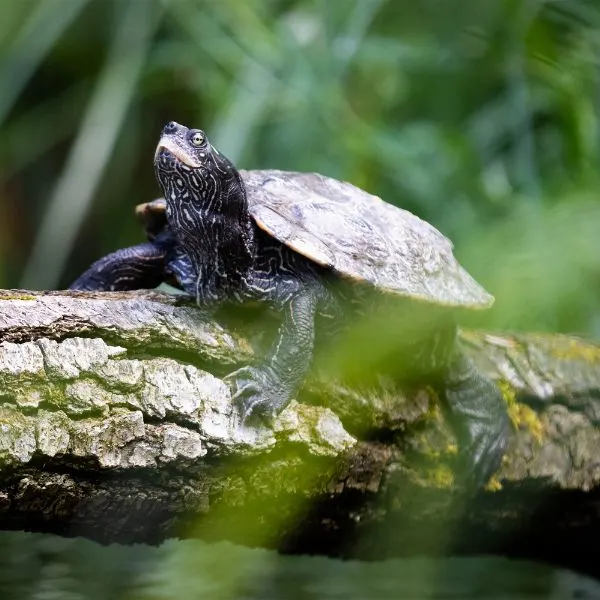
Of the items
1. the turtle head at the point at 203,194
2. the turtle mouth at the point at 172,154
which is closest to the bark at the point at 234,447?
the turtle head at the point at 203,194

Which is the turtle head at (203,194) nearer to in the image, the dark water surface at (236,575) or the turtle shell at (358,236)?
the turtle shell at (358,236)

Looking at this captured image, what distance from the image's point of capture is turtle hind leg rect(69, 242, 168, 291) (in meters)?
1.74

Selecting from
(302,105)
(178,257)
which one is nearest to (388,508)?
(178,257)

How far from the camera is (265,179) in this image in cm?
172

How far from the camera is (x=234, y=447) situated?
53.2 inches

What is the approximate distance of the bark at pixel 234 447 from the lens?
1248mm

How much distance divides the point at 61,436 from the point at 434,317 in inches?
30.0

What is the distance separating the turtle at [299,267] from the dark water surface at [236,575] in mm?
294

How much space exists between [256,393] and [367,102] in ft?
7.08

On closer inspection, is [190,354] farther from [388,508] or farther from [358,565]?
[358,565]

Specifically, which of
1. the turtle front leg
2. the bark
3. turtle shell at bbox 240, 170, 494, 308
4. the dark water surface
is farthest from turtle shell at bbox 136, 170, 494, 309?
the dark water surface

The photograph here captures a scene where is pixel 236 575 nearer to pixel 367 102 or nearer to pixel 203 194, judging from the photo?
pixel 203 194

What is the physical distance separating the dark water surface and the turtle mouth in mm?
681

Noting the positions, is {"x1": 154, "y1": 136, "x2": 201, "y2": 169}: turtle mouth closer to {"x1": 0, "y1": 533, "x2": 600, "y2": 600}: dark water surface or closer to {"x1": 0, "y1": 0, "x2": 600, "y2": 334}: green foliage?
{"x1": 0, "y1": 0, "x2": 600, "y2": 334}: green foliage
